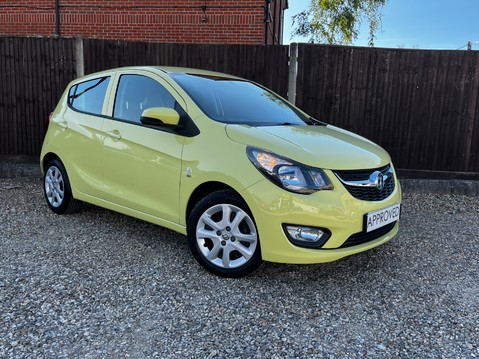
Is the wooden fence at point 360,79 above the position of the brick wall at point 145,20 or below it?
below

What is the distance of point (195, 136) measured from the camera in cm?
344

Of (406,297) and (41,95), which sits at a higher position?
(41,95)

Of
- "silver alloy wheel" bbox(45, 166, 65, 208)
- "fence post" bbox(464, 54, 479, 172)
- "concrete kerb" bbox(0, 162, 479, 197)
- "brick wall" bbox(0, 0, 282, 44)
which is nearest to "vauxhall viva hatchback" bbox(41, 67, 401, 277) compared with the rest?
"silver alloy wheel" bbox(45, 166, 65, 208)

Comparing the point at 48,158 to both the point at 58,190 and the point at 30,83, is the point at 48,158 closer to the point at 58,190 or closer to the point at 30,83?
the point at 58,190

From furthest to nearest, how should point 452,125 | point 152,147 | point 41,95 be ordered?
point 41,95 < point 452,125 < point 152,147

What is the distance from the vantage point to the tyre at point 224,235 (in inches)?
125

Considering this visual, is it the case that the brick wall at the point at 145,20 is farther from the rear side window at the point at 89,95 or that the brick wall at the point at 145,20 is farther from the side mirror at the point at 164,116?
the side mirror at the point at 164,116

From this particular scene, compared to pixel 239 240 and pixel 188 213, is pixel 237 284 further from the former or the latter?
pixel 188 213

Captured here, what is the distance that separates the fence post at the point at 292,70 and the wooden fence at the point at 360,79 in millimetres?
22

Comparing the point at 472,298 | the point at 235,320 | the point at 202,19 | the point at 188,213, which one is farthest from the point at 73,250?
the point at 202,19

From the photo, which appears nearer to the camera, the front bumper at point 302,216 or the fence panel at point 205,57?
the front bumper at point 302,216

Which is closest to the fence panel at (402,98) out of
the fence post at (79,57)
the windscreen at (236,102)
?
the windscreen at (236,102)

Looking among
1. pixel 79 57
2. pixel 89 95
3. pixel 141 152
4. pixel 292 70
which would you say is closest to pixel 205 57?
pixel 292 70

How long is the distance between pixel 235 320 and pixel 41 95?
6005mm
